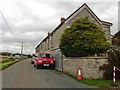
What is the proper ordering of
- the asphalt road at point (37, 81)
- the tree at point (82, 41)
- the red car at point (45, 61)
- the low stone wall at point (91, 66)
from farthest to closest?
the red car at point (45, 61) → the tree at point (82, 41) → the low stone wall at point (91, 66) → the asphalt road at point (37, 81)

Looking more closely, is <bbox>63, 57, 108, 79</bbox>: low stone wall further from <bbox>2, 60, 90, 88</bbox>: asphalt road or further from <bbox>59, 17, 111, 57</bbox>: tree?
<bbox>59, 17, 111, 57</bbox>: tree

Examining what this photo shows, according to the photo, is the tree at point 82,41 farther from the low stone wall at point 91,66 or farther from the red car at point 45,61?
the red car at point 45,61

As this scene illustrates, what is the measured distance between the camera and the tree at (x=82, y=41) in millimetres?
18609

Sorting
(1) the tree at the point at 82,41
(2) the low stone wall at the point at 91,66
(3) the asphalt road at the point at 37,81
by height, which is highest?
(1) the tree at the point at 82,41

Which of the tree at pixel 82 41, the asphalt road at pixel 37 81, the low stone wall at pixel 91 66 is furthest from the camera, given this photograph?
the tree at pixel 82 41

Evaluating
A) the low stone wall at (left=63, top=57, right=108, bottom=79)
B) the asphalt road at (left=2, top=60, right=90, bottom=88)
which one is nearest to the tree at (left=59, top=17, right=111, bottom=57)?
the low stone wall at (left=63, top=57, right=108, bottom=79)

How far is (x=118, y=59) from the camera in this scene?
14359mm

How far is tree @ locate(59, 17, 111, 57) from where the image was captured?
18609mm

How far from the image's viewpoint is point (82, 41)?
61.3ft

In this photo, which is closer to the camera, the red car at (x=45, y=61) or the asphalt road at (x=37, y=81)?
the asphalt road at (x=37, y=81)

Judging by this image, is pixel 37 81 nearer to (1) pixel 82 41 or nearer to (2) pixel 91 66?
(2) pixel 91 66

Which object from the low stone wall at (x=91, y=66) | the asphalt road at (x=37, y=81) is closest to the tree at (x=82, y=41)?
the low stone wall at (x=91, y=66)

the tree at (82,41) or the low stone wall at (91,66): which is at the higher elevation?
→ the tree at (82,41)

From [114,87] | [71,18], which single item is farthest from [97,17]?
[114,87]
